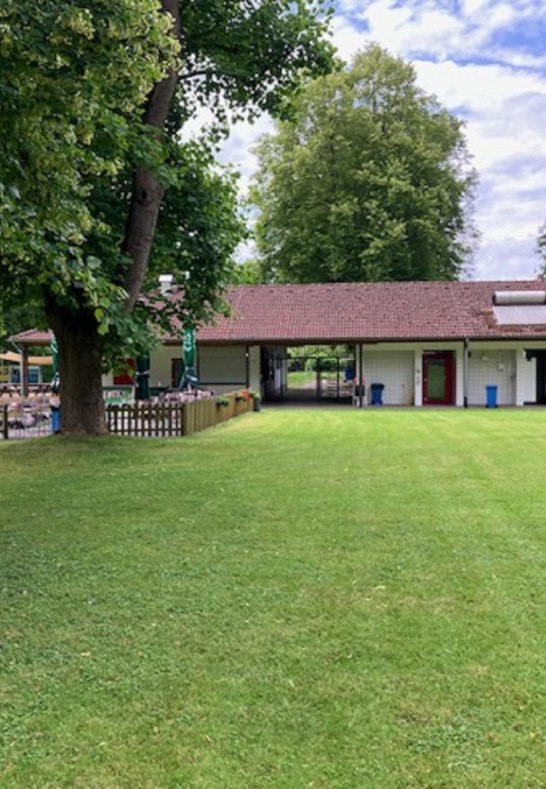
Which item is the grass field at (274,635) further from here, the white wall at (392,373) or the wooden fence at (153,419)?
the white wall at (392,373)

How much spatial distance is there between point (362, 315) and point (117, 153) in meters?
20.2

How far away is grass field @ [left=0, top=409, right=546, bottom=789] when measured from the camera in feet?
9.51

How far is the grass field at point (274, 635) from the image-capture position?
2898 millimetres

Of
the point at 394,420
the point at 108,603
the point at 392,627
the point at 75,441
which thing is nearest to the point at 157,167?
the point at 75,441

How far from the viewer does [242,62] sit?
13883 millimetres

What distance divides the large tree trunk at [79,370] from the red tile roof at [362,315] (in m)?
13.4

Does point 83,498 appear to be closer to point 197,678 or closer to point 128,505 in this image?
point 128,505

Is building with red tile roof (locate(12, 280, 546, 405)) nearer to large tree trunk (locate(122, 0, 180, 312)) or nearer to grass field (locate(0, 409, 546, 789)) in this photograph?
large tree trunk (locate(122, 0, 180, 312))

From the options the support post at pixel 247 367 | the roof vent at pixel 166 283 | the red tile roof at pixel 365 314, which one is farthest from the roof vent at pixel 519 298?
the roof vent at pixel 166 283

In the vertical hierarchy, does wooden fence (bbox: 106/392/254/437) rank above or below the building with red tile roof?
below

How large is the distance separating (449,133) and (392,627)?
42.1 m

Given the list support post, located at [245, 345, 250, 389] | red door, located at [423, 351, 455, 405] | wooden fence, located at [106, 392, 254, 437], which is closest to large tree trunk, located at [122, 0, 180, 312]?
wooden fence, located at [106, 392, 254, 437]

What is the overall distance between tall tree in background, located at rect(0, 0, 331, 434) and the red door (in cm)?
1495

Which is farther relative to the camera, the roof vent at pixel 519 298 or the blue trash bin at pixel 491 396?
the roof vent at pixel 519 298
